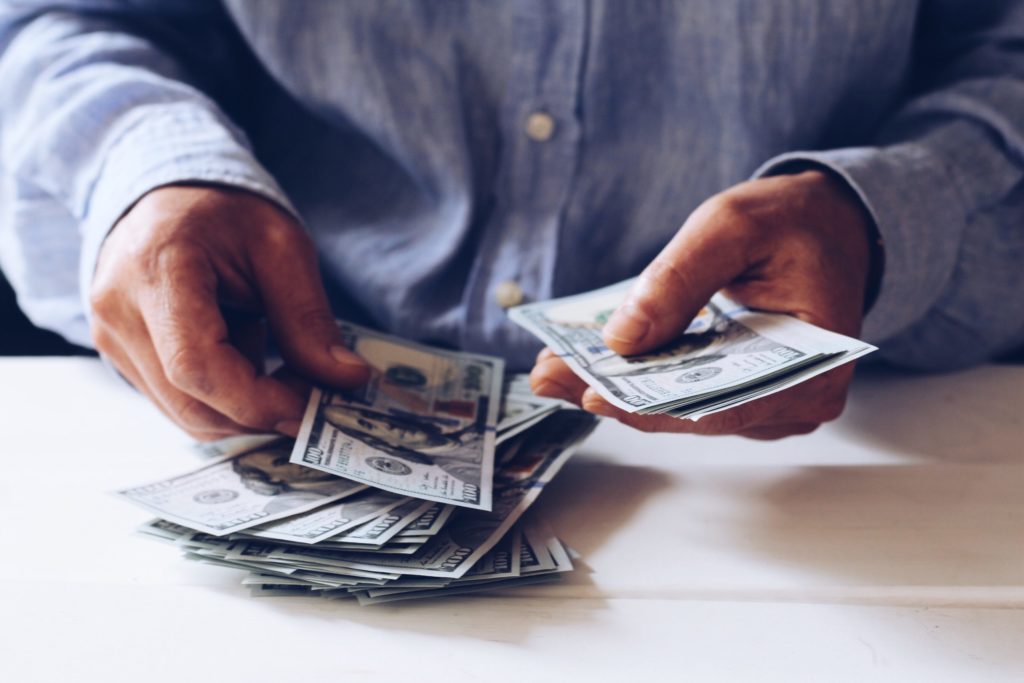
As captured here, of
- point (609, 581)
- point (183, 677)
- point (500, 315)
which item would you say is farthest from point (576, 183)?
point (183, 677)

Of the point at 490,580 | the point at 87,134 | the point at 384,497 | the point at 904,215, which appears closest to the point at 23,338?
the point at 87,134

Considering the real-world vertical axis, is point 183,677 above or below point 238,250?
below

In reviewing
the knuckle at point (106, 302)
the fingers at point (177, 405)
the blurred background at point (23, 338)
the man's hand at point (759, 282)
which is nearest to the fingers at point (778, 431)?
the man's hand at point (759, 282)

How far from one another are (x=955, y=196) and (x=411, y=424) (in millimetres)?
614

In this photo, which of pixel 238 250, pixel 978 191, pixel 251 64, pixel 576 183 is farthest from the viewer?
pixel 251 64

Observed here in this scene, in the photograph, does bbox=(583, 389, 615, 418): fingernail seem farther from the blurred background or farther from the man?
the blurred background

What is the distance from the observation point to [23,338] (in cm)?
142

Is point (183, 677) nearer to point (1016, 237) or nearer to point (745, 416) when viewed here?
point (745, 416)

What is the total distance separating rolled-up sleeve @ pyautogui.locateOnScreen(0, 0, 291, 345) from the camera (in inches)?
35.1

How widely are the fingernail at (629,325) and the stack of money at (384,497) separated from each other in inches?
4.6

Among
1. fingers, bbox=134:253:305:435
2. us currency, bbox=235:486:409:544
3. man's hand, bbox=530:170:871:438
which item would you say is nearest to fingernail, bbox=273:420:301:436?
fingers, bbox=134:253:305:435

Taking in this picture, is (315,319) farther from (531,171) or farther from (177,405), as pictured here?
(531,171)

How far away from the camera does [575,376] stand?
77cm

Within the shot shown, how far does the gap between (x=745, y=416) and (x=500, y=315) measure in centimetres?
42
